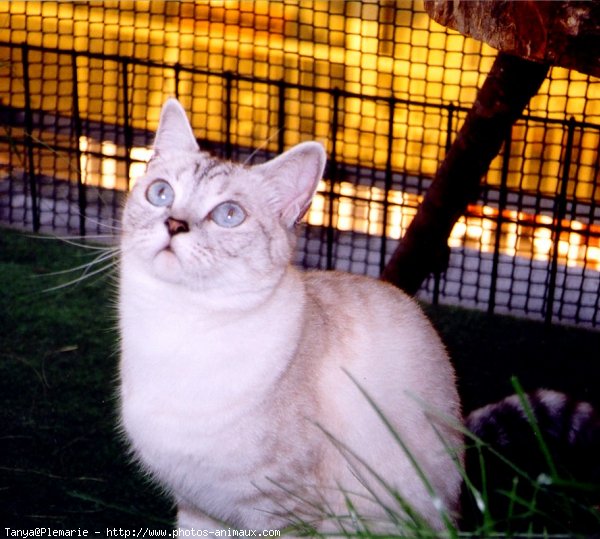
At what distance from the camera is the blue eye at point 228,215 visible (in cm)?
163

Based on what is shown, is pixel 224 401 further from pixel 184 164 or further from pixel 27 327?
pixel 27 327

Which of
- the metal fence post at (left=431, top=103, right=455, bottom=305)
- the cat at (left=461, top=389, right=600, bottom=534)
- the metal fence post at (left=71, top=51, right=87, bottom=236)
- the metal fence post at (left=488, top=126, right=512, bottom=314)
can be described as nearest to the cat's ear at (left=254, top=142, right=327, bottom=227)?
the cat at (left=461, top=389, right=600, bottom=534)

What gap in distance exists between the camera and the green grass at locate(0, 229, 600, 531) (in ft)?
6.34

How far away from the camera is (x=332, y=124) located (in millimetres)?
3072

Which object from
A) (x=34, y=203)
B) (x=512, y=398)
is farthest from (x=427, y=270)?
(x=34, y=203)

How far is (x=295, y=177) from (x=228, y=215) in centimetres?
15

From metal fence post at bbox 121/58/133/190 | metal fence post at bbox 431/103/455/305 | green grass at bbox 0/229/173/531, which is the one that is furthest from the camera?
metal fence post at bbox 121/58/133/190

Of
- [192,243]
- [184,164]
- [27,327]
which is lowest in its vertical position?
[27,327]

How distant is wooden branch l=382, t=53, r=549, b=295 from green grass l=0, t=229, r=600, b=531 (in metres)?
0.38

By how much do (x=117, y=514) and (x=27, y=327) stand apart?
0.95 meters

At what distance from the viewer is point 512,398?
1.85m

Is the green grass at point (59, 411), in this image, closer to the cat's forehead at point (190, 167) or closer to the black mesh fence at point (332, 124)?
the black mesh fence at point (332, 124)

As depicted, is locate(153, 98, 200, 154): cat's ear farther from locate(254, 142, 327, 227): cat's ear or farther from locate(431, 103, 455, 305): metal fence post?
locate(431, 103, 455, 305): metal fence post

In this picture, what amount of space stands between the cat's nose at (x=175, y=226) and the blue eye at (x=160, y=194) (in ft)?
0.31
